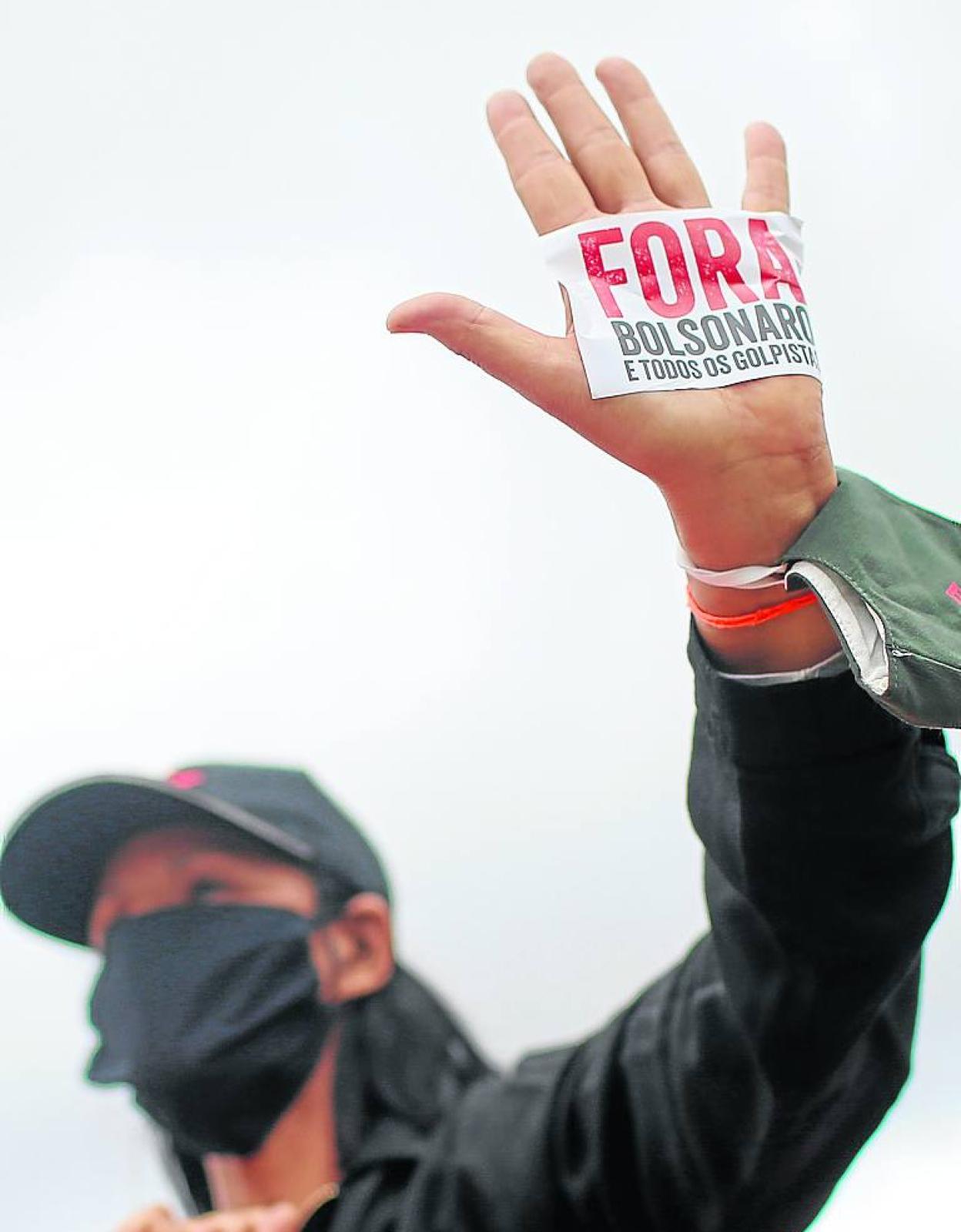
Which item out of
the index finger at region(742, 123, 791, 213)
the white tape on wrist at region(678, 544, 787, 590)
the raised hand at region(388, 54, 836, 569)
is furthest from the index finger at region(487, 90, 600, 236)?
the white tape on wrist at region(678, 544, 787, 590)

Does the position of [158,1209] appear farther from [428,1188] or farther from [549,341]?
[549,341]

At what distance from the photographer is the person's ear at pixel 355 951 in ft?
5.07

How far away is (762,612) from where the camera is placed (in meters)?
0.97

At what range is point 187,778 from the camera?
5.42ft

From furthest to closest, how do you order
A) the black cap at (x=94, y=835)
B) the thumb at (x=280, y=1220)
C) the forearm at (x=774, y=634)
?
the black cap at (x=94, y=835) → the thumb at (x=280, y=1220) → the forearm at (x=774, y=634)

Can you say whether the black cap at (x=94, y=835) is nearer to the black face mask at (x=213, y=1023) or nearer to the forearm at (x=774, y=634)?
the black face mask at (x=213, y=1023)

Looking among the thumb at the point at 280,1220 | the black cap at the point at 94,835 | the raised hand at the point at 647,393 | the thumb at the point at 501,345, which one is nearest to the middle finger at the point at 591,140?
the raised hand at the point at 647,393

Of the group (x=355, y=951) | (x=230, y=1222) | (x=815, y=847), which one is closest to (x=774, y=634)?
(x=815, y=847)

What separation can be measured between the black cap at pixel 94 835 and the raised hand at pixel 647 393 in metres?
0.77

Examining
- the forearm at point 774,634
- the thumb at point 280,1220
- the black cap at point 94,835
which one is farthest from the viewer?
the black cap at point 94,835

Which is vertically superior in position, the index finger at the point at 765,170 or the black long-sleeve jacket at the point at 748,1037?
the index finger at the point at 765,170

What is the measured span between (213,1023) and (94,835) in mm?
246

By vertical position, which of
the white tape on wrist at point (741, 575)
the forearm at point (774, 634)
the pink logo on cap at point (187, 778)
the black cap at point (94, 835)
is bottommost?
the black cap at point (94, 835)

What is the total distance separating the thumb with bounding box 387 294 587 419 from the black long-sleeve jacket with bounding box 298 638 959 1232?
209mm
